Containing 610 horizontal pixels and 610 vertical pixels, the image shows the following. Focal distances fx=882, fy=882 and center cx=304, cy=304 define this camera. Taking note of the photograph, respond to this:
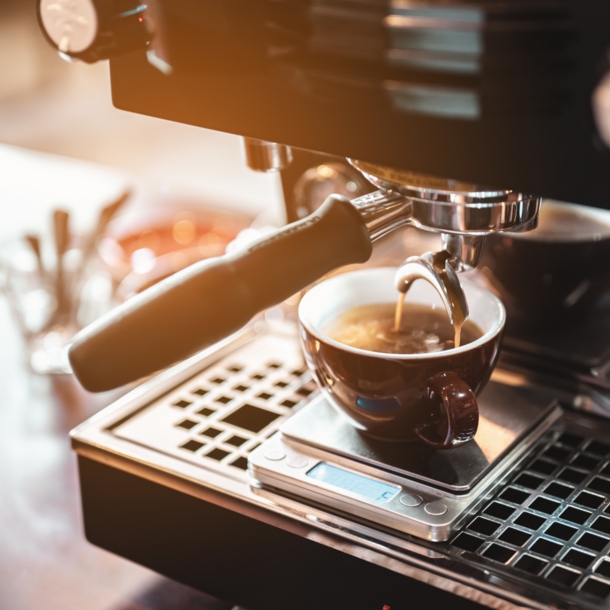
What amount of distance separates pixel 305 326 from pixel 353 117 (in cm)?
18

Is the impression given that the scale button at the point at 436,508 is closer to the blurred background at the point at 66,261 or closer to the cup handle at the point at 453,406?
the cup handle at the point at 453,406

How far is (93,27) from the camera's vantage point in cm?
45

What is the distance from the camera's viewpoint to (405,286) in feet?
1.76

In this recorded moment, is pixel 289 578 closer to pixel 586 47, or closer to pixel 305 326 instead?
pixel 305 326

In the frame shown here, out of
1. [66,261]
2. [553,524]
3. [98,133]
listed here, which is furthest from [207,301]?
[98,133]

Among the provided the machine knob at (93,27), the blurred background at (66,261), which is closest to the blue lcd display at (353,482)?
the blurred background at (66,261)

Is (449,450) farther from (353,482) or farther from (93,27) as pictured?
(93,27)

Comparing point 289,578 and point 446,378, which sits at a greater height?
point 446,378

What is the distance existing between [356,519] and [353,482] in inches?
1.0

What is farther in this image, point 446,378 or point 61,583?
point 61,583

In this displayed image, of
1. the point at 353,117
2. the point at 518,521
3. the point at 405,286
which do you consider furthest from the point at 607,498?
the point at 353,117

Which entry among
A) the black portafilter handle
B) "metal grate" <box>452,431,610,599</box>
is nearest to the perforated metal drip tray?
"metal grate" <box>452,431,610,599</box>

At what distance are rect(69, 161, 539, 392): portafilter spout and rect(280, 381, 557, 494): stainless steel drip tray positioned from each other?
0.15 meters

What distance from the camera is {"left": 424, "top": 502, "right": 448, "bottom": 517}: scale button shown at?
0.50 m
